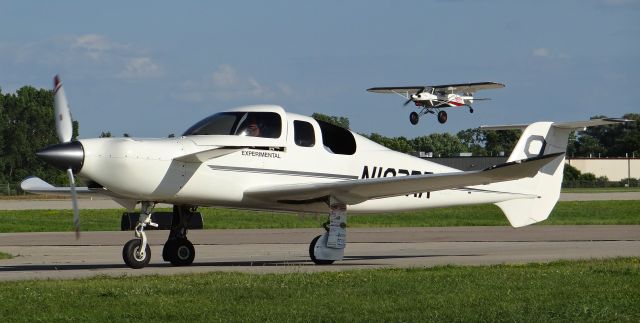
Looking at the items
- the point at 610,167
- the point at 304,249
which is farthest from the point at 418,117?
the point at 610,167

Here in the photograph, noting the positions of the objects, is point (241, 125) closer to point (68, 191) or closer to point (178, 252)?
point (178, 252)

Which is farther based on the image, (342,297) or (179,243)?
(179,243)

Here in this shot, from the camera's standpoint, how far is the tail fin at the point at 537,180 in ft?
66.4

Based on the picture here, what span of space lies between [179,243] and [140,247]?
4.32 ft

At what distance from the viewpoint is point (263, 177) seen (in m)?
17.5

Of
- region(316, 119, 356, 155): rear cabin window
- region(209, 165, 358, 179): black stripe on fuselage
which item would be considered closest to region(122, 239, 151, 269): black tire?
region(209, 165, 358, 179): black stripe on fuselage

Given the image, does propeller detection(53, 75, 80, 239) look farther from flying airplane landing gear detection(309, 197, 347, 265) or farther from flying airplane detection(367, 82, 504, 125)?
flying airplane detection(367, 82, 504, 125)

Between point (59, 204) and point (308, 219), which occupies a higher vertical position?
point (308, 219)

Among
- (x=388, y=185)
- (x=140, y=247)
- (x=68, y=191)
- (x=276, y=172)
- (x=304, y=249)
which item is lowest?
(x=304, y=249)

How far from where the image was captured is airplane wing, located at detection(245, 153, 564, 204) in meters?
16.8

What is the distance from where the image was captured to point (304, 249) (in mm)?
24125

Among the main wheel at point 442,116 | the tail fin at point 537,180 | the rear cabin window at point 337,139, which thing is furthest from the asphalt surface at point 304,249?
the main wheel at point 442,116

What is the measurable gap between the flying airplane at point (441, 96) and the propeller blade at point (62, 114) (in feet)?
171

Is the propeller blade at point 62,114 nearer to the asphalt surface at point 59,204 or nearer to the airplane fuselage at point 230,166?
the airplane fuselage at point 230,166
